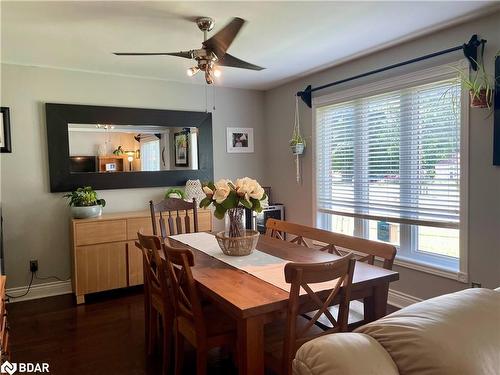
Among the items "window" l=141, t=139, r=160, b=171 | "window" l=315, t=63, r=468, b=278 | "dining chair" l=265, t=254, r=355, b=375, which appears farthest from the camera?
"window" l=141, t=139, r=160, b=171

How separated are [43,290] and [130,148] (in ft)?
5.47

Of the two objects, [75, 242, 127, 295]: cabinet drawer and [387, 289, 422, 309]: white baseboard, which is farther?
[75, 242, 127, 295]: cabinet drawer

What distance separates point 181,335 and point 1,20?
234 centimetres


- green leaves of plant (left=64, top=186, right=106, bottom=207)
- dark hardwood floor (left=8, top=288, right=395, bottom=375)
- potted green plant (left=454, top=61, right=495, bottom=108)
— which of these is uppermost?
potted green plant (left=454, top=61, right=495, bottom=108)

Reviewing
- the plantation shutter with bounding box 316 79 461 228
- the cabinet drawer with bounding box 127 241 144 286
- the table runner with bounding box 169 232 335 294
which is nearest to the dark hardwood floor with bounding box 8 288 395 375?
the cabinet drawer with bounding box 127 241 144 286

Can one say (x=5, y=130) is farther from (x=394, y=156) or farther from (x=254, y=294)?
(x=394, y=156)

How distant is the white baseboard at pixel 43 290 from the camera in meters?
3.52

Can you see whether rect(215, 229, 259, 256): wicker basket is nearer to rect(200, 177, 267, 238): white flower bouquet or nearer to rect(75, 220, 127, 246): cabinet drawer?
rect(200, 177, 267, 238): white flower bouquet

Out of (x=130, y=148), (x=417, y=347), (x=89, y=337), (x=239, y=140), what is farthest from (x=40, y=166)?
(x=417, y=347)

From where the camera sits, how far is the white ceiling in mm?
2328

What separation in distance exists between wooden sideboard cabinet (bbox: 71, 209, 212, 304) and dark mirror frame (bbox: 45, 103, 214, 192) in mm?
448

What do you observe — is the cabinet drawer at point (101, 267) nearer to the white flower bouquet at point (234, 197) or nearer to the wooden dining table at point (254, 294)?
the wooden dining table at point (254, 294)

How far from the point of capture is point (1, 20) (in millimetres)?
2430

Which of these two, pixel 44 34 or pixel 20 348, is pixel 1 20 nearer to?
pixel 44 34
